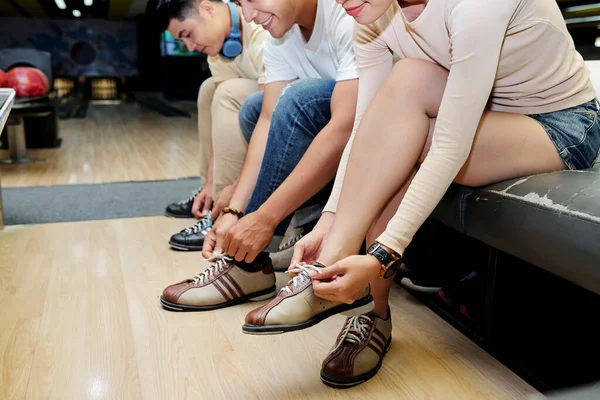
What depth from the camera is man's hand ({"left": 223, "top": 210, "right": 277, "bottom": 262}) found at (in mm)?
1150

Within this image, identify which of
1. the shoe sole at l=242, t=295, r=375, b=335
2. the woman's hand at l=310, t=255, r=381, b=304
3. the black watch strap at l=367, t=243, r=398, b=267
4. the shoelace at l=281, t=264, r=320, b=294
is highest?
the black watch strap at l=367, t=243, r=398, b=267

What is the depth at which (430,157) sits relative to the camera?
842 mm

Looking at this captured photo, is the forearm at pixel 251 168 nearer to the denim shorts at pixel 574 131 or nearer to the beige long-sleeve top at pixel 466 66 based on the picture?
the beige long-sleeve top at pixel 466 66

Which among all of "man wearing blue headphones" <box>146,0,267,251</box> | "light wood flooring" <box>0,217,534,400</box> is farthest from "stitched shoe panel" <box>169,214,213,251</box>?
"light wood flooring" <box>0,217,534,400</box>

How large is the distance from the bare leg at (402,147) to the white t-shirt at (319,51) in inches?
11.4

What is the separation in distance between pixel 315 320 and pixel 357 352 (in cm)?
13

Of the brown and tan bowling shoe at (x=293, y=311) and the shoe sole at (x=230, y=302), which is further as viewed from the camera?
the shoe sole at (x=230, y=302)

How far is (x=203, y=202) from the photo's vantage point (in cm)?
200

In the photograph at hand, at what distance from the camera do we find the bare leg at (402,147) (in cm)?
89

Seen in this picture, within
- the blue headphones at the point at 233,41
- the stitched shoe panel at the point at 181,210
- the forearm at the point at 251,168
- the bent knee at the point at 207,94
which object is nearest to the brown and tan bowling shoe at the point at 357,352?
the forearm at the point at 251,168

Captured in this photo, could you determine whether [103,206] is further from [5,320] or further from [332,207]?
[332,207]

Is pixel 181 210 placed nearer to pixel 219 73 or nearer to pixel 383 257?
pixel 219 73

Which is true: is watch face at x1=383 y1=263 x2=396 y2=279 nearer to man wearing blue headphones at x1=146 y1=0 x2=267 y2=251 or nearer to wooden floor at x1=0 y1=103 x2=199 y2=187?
man wearing blue headphones at x1=146 y1=0 x2=267 y2=251

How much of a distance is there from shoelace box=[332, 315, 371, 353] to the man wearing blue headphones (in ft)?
2.18
